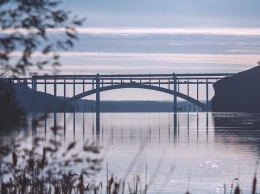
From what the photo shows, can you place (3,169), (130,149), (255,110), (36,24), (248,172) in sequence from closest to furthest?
1. (36,24)
2. (3,169)
3. (248,172)
4. (130,149)
5. (255,110)

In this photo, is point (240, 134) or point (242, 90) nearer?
point (240, 134)

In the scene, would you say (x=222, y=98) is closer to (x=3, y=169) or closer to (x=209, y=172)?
(x=209, y=172)

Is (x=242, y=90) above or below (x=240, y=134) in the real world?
above

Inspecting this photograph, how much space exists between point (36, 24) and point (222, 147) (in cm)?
2418

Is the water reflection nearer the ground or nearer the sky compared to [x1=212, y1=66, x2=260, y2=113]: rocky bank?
nearer the ground

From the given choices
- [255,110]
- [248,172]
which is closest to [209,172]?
[248,172]

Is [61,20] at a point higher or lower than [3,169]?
higher

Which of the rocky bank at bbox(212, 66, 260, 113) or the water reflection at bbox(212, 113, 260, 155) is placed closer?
the water reflection at bbox(212, 113, 260, 155)

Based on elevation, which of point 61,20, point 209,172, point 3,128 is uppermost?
point 61,20

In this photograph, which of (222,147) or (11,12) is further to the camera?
(222,147)

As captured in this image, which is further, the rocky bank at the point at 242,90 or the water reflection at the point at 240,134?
the rocky bank at the point at 242,90

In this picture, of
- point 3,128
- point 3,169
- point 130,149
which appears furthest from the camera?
point 130,149

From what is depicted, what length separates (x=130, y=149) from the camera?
2736 cm

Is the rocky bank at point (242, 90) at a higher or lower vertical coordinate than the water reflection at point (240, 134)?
higher
